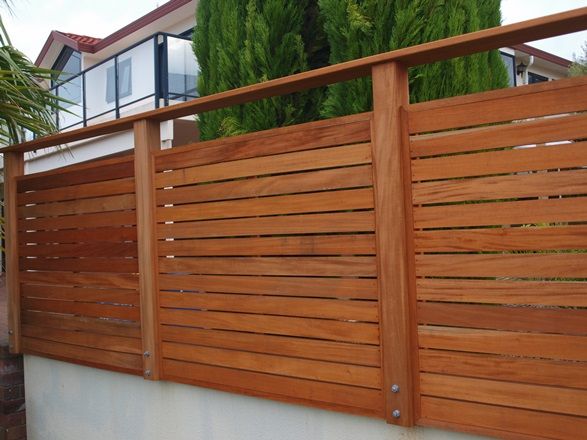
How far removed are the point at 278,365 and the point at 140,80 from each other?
938cm

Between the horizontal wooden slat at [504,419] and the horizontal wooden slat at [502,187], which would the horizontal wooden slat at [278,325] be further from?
the horizontal wooden slat at [502,187]

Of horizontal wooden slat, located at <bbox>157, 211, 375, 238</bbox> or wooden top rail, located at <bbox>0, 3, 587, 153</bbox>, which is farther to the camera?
horizontal wooden slat, located at <bbox>157, 211, 375, 238</bbox>

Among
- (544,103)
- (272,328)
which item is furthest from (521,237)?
(272,328)

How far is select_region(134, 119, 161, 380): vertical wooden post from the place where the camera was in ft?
12.0

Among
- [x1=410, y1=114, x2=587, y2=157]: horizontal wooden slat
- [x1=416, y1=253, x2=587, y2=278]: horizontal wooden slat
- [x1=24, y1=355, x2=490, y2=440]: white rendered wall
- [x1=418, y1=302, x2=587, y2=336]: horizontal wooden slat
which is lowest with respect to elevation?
[x1=24, y1=355, x2=490, y2=440]: white rendered wall

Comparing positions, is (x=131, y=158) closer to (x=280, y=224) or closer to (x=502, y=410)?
(x=280, y=224)

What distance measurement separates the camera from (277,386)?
306cm

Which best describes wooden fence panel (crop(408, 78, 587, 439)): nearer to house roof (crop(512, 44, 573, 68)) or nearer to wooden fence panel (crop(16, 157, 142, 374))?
wooden fence panel (crop(16, 157, 142, 374))

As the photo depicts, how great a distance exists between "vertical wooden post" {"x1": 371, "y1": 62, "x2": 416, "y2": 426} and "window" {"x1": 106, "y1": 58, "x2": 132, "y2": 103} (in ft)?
32.4

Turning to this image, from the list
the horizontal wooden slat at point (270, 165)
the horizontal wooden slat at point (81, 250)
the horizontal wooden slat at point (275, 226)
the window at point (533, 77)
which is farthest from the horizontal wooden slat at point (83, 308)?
the window at point (533, 77)

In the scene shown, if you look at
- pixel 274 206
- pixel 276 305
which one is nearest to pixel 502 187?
pixel 274 206

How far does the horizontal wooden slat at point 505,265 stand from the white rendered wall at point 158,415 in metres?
0.63

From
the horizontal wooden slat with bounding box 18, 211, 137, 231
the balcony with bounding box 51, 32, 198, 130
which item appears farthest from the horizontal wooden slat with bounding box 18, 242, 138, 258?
the balcony with bounding box 51, 32, 198, 130

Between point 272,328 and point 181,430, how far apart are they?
3.20 ft
